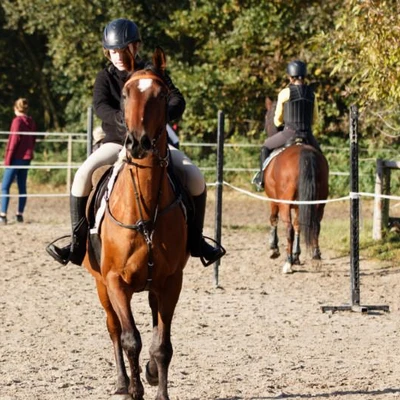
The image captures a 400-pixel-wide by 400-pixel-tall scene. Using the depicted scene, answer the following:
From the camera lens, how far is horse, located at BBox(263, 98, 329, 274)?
44.4 feet

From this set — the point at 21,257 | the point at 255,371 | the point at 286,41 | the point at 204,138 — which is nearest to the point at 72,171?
the point at 204,138

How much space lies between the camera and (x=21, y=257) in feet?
48.2

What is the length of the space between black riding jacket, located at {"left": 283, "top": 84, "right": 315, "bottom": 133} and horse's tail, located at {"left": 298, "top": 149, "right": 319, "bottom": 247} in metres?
0.63

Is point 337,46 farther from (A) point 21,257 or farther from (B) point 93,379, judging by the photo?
(B) point 93,379

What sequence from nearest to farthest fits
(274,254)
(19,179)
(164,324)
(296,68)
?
(164,324) → (296,68) → (274,254) → (19,179)

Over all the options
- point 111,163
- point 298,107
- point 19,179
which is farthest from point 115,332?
point 19,179

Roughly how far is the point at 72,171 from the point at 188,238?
19252 millimetres

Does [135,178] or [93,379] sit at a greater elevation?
[135,178]

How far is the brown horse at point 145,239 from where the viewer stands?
252 inches

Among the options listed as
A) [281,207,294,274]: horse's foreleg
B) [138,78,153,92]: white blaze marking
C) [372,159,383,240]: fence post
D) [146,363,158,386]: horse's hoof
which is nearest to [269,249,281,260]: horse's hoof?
[281,207,294,274]: horse's foreleg

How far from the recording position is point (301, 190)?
44.6 ft

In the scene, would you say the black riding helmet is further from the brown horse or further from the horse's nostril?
the horse's nostril

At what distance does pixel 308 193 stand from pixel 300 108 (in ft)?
4.24

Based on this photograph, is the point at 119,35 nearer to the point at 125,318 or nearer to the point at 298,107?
the point at 125,318
